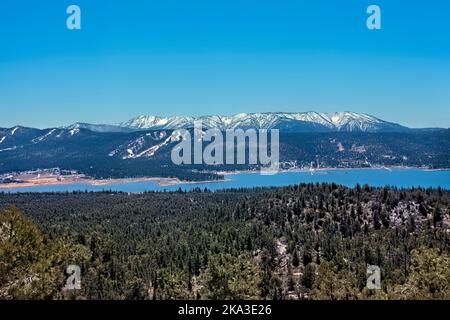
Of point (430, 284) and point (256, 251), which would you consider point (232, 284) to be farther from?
point (256, 251)

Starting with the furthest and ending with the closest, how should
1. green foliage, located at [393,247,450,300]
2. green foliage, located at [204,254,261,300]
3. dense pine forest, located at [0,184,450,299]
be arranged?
dense pine forest, located at [0,184,450,299] < green foliage, located at [204,254,261,300] < green foliage, located at [393,247,450,300]

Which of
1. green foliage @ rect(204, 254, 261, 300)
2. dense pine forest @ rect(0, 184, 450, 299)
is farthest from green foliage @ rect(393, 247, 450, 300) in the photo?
green foliage @ rect(204, 254, 261, 300)

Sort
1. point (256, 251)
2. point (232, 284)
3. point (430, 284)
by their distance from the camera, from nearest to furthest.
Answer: point (430, 284) → point (232, 284) → point (256, 251)

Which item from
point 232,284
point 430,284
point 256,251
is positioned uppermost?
point 430,284

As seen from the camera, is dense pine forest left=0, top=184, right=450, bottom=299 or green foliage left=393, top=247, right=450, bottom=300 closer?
green foliage left=393, top=247, right=450, bottom=300

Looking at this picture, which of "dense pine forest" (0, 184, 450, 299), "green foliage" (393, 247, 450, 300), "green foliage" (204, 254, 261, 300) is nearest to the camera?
"green foliage" (393, 247, 450, 300)

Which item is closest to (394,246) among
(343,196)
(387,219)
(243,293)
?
(387,219)

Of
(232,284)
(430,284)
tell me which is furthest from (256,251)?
(430,284)

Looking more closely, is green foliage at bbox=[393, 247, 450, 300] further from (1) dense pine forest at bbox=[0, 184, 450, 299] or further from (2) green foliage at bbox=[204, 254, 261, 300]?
(2) green foliage at bbox=[204, 254, 261, 300]

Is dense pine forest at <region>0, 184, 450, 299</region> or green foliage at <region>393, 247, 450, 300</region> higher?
green foliage at <region>393, 247, 450, 300</region>

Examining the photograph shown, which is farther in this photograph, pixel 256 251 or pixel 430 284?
pixel 256 251
